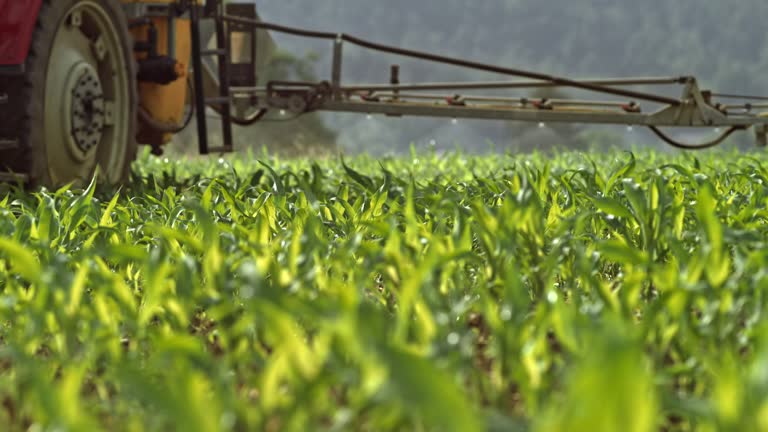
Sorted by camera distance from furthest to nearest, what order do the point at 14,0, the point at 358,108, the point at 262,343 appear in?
the point at 358,108
the point at 14,0
the point at 262,343

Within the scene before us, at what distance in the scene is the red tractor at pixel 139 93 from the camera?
4.54 metres

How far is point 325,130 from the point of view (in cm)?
5412

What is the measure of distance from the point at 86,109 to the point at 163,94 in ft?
3.78

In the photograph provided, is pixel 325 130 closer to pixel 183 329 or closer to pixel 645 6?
pixel 183 329

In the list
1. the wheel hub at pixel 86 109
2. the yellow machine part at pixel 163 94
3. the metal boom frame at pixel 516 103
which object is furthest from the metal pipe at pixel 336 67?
the wheel hub at pixel 86 109

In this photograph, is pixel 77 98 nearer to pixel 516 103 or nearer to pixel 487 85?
pixel 487 85

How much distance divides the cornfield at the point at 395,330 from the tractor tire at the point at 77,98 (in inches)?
54.0

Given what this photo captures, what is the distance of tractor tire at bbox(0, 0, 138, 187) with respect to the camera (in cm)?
456

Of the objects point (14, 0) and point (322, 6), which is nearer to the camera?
point (14, 0)

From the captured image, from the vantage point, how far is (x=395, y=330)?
1.48 m

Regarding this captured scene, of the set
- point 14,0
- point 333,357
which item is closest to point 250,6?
point 14,0

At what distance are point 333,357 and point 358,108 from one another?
5736 millimetres

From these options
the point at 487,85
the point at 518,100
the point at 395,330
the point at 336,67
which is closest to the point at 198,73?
the point at 336,67

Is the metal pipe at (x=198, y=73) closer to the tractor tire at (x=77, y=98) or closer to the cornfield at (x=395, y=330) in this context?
the tractor tire at (x=77, y=98)
